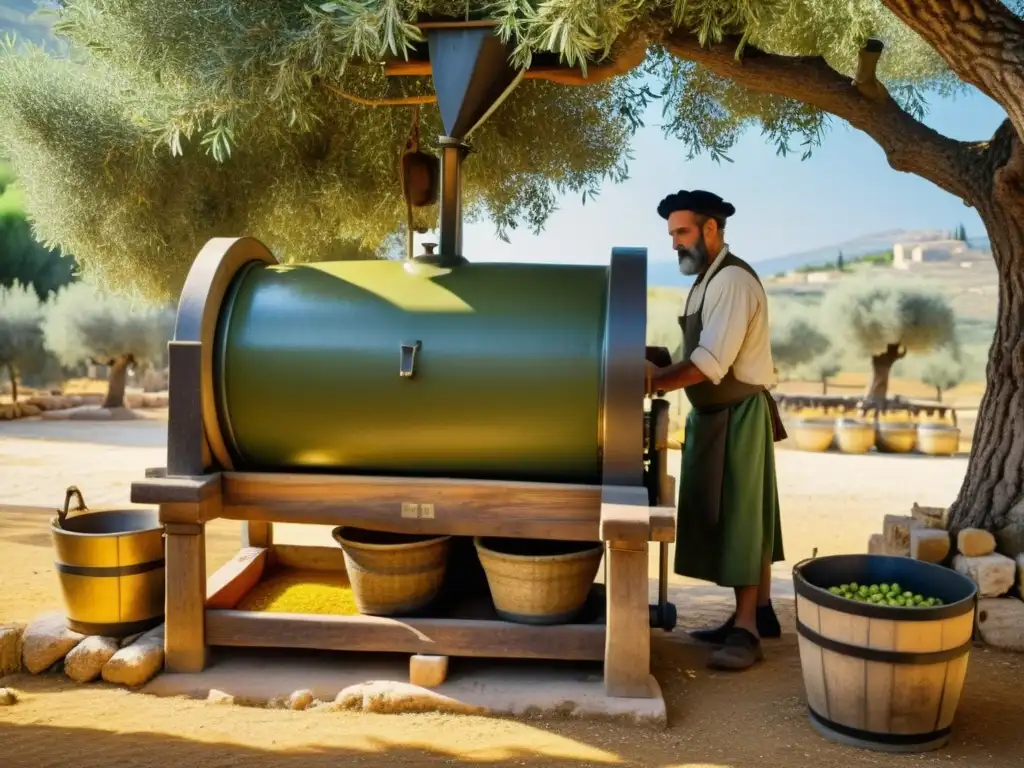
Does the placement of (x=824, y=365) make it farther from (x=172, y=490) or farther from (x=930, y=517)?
(x=172, y=490)

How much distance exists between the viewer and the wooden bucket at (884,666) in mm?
3092

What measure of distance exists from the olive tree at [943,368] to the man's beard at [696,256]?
67.8 ft

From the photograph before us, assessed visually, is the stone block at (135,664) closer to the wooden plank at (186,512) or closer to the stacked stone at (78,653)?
the stacked stone at (78,653)

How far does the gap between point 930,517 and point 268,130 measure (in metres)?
4.60

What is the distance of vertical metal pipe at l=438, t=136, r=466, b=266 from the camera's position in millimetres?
4004

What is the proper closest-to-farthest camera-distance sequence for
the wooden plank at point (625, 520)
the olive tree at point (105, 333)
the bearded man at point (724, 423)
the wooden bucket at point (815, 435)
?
the wooden plank at point (625, 520)
the bearded man at point (724, 423)
the wooden bucket at point (815, 435)
the olive tree at point (105, 333)

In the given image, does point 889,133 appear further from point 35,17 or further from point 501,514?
point 35,17

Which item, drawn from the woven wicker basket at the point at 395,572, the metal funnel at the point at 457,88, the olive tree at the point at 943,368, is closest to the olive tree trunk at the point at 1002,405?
the metal funnel at the point at 457,88

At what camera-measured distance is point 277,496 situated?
3703 mm

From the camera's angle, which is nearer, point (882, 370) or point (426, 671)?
point (426, 671)

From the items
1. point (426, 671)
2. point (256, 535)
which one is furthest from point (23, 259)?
point (426, 671)

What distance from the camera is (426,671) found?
3.54 meters

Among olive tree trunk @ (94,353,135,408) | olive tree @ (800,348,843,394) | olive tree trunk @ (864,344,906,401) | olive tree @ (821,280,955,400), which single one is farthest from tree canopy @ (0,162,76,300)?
olive tree trunk @ (864,344,906,401)

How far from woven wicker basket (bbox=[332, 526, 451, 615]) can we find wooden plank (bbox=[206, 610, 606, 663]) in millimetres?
93
